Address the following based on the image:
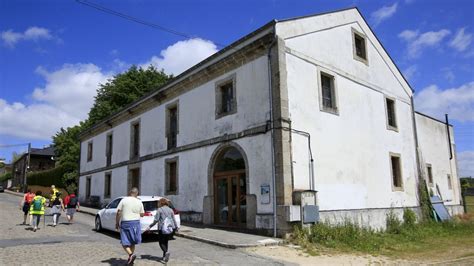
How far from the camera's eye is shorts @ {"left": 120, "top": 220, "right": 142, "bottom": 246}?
7.78 meters

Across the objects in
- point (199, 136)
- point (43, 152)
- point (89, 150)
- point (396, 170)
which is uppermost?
point (43, 152)

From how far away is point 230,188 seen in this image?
14.2 meters

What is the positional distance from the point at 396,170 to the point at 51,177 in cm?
3638

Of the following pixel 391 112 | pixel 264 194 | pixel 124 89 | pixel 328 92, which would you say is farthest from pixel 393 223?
pixel 124 89

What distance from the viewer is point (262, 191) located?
12359 millimetres

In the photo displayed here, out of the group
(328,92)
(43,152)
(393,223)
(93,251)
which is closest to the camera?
(93,251)

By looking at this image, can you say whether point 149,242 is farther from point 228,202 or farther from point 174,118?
point 174,118

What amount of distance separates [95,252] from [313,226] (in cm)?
627

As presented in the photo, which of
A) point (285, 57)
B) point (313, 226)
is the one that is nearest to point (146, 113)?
point (285, 57)

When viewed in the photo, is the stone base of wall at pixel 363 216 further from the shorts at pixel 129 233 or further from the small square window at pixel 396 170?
the shorts at pixel 129 233

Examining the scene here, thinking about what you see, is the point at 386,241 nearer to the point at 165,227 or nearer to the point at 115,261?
the point at 165,227

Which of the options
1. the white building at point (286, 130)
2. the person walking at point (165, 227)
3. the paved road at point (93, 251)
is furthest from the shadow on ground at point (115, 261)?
the white building at point (286, 130)

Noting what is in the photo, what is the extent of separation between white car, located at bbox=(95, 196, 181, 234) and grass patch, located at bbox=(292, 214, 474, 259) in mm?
4049

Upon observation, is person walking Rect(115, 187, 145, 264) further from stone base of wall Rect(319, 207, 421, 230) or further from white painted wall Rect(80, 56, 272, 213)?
stone base of wall Rect(319, 207, 421, 230)
